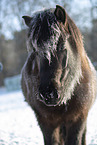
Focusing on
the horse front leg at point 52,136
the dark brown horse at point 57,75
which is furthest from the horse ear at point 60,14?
the horse front leg at point 52,136

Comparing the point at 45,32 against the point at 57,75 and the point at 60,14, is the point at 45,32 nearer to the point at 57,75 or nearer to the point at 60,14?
the point at 60,14

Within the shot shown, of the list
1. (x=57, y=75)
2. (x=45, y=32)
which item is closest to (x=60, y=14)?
(x=45, y=32)

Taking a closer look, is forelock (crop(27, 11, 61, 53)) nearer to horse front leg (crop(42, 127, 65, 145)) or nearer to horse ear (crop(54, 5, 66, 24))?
horse ear (crop(54, 5, 66, 24))

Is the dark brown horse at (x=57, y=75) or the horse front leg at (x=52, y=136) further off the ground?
the dark brown horse at (x=57, y=75)

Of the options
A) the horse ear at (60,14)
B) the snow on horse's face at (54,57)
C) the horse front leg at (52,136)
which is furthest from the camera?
the horse front leg at (52,136)

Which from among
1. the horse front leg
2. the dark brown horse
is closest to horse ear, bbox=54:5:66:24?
the dark brown horse

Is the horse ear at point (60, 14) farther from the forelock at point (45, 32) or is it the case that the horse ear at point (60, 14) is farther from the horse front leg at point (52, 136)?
the horse front leg at point (52, 136)

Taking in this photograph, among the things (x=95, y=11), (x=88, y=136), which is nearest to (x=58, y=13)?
(x=88, y=136)

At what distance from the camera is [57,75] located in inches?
71.3

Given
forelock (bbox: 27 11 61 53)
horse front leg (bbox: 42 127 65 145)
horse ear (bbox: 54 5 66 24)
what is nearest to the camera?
forelock (bbox: 27 11 61 53)

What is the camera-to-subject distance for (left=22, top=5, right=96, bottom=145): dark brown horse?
5.90 ft

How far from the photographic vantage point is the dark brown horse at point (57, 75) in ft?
5.90

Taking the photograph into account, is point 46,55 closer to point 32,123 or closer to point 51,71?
point 51,71

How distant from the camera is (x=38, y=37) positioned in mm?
1887
